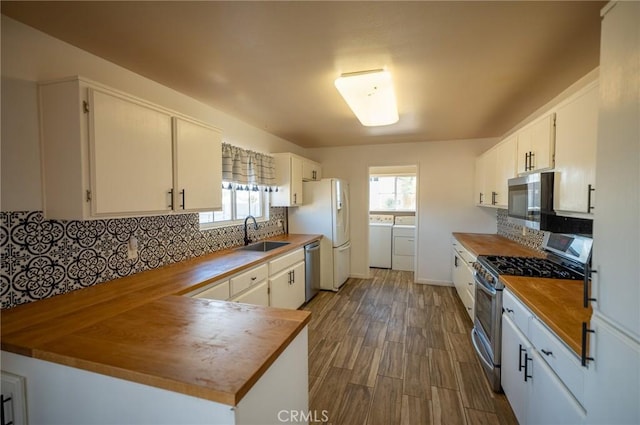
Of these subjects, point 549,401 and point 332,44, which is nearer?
point 549,401

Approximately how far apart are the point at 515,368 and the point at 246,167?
3026 millimetres

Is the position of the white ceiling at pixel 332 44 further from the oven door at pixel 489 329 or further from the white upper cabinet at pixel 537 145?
the oven door at pixel 489 329

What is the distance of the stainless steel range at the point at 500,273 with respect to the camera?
2018 mm

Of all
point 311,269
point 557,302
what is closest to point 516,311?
point 557,302

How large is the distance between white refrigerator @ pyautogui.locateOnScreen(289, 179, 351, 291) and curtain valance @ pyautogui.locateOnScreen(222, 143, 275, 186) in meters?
0.80

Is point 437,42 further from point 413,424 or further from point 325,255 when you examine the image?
point 325,255

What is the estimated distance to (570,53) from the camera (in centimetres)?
180

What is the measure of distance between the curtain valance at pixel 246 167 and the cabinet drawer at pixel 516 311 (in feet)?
8.85

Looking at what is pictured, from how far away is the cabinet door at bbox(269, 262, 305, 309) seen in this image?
3.02m

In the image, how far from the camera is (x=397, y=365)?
2.48 metres

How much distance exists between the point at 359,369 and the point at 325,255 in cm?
211

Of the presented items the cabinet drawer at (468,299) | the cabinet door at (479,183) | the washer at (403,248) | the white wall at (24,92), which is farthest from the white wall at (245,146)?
the cabinet drawer at (468,299)

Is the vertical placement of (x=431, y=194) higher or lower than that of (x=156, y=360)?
higher

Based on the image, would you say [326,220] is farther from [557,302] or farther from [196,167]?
[557,302]
